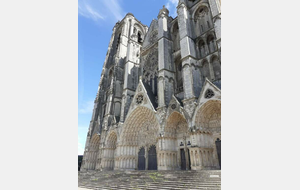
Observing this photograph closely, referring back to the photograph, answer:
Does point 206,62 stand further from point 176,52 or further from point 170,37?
point 170,37

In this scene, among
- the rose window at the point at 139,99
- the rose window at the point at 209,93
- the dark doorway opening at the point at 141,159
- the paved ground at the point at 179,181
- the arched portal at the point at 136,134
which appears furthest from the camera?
the rose window at the point at 139,99

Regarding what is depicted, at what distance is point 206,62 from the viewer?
45.2 feet

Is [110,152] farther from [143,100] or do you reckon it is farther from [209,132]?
[209,132]

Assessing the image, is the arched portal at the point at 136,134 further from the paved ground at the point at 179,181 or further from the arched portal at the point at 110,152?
the paved ground at the point at 179,181

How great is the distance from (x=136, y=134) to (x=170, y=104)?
5.21m

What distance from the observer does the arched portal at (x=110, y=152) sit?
55.8 ft

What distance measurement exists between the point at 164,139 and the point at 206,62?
270 inches

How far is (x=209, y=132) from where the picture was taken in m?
11.1

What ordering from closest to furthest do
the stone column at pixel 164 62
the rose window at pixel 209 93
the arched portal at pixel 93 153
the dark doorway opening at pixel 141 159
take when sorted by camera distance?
1. the rose window at pixel 209 93
2. the stone column at pixel 164 62
3. the dark doorway opening at pixel 141 159
4. the arched portal at pixel 93 153

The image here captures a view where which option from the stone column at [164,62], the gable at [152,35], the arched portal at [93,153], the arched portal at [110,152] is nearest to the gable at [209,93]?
the stone column at [164,62]

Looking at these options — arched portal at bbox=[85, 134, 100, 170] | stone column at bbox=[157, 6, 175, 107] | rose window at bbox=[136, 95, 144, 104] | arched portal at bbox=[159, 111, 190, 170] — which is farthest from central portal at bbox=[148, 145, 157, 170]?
arched portal at bbox=[85, 134, 100, 170]

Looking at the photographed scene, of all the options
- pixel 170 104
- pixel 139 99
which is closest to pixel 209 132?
pixel 170 104

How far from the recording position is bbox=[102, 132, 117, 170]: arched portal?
1702cm

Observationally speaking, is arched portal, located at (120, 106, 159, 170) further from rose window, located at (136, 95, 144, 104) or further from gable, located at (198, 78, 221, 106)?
gable, located at (198, 78, 221, 106)
